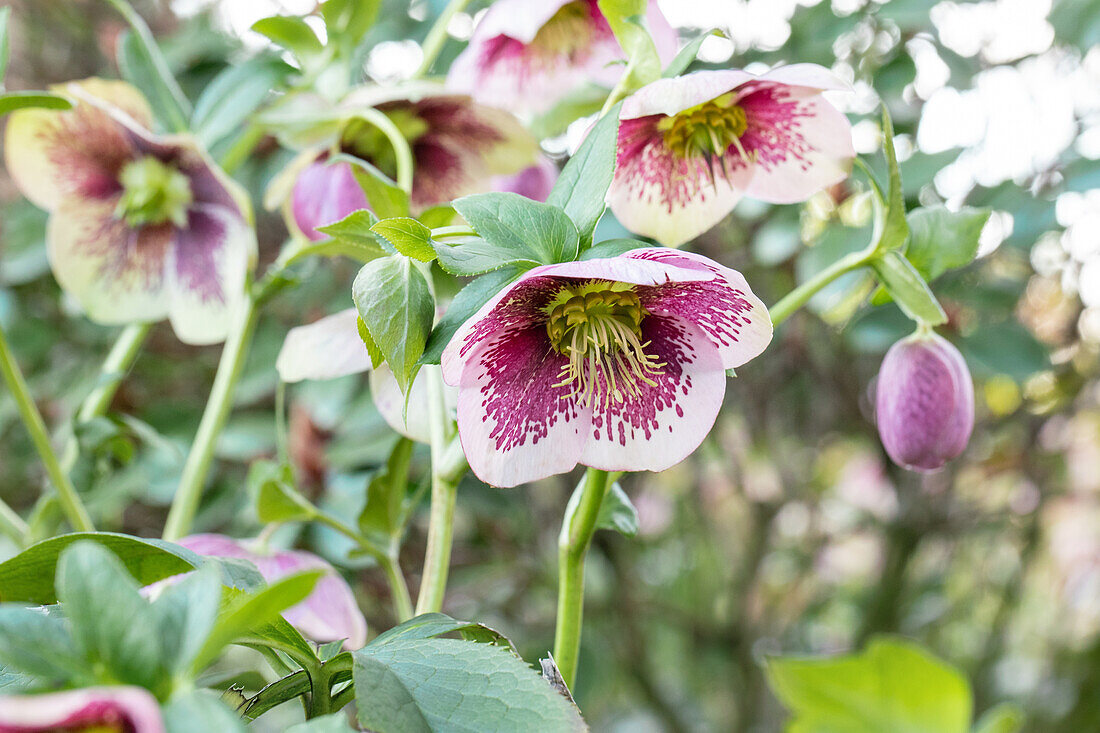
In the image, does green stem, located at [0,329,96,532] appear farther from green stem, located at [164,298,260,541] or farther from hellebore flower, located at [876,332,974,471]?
hellebore flower, located at [876,332,974,471]

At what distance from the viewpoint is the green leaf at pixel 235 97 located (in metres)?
0.49

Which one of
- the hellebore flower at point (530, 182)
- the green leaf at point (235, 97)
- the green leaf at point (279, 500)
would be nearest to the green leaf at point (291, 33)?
the green leaf at point (235, 97)

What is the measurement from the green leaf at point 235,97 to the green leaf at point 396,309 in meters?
0.29

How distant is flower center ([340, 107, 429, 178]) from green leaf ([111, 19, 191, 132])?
5.3 inches

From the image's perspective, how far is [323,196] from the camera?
40 cm

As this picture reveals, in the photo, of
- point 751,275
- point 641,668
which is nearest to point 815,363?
point 751,275

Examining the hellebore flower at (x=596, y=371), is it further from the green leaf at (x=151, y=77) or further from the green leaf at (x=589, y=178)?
the green leaf at (x=151, y=77)

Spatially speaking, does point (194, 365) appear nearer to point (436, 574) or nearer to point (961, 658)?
point (436, 574)

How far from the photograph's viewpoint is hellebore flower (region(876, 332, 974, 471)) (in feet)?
1.17

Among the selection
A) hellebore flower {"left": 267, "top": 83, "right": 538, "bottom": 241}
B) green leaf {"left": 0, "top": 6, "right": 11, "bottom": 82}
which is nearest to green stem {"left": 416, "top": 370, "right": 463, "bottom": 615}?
hellebore flower {"left": 267, "top": 83, "right": 538, "bottom": 241}

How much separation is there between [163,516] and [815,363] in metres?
0.77

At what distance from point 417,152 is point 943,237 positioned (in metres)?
0.30

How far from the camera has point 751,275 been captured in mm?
909

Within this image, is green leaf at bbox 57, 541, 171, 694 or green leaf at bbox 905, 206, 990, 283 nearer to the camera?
green leaf at bbox 57, 541, 171, 694
